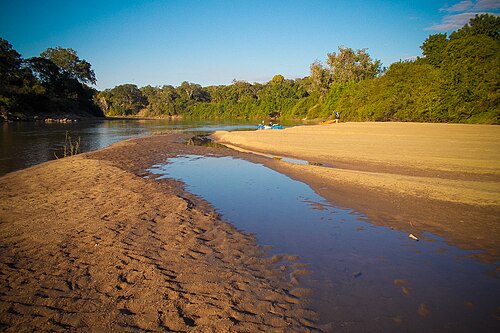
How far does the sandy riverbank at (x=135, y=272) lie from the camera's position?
11.4 ft

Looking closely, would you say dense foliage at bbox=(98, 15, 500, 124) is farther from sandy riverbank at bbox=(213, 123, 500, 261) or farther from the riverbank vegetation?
sandy riverbank at bbox=(213, 123, 500, 261)

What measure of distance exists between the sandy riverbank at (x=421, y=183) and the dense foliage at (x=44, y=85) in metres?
71.2

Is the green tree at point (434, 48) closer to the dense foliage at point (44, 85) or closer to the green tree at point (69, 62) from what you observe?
the dense foliage at point (44, 85)

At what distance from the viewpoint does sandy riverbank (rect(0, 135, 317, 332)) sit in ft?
11.4

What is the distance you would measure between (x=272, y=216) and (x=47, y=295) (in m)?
5.51

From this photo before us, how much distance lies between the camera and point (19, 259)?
4.79m

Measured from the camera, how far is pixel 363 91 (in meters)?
56.6

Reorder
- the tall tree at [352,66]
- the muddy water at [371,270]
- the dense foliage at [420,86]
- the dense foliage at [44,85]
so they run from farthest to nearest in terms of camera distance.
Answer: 1. the tall tree at [352,66]
2. the dense foliage at [44,85]
3. the dense foliage at [420,86]
4. the muddy water at [371,270]

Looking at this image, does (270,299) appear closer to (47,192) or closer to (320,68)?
(47,192)

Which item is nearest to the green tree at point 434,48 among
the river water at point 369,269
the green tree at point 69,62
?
the river water at point 369,269

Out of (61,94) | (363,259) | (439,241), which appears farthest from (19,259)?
(61,94)

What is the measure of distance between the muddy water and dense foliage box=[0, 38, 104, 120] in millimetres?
73166

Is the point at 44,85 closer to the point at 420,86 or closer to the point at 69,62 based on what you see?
the point at 69,62

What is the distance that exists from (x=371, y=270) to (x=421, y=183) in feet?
22.8
